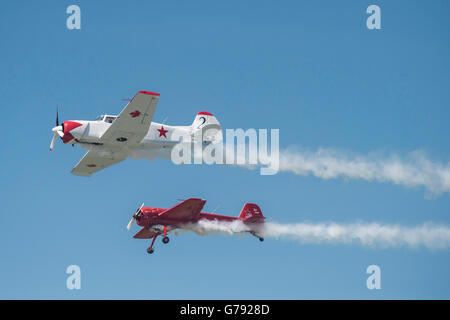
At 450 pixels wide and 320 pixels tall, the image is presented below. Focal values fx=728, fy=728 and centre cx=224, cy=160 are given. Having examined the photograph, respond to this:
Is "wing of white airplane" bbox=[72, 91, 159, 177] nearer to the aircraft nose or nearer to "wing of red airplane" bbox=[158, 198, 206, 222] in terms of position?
the aircraft nose

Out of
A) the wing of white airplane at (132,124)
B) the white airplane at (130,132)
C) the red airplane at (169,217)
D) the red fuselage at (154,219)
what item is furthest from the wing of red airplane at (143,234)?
the wing of white airplane at (132,124)

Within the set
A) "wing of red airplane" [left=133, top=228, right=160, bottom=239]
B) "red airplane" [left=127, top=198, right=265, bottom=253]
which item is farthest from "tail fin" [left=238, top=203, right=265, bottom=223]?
"wing of red airplane" [left=133, top=228, right=160, bottom=239]

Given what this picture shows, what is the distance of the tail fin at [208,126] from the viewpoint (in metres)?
39.3

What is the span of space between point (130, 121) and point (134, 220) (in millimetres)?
7317

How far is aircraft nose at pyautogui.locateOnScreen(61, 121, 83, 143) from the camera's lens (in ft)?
117

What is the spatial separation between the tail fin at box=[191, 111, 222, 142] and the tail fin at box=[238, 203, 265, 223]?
187 inches

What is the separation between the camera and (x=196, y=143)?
128 feet

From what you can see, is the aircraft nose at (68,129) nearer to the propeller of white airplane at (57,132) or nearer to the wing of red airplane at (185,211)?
the propeller of white airplane at (57,132)

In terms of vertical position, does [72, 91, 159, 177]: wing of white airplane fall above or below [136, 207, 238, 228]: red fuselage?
above

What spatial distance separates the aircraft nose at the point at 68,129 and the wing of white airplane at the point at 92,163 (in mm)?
3463
